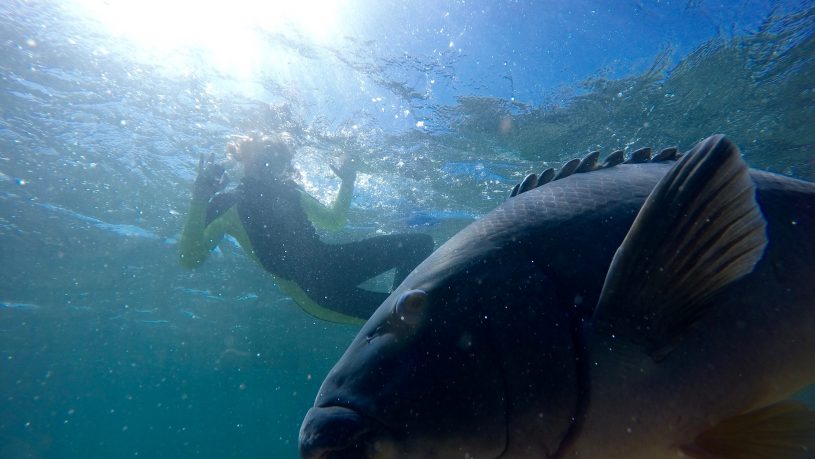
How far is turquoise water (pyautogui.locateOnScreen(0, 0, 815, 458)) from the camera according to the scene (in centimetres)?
805

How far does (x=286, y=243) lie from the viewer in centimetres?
720

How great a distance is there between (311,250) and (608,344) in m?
6.24

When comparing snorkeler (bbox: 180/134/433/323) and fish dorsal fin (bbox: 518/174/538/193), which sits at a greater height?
fish dorsal fin (bbox: 518/174/538/193)

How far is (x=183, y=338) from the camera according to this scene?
32312mm

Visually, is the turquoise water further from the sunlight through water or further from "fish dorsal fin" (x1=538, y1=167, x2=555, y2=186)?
"fish dorsal fin" (x1=538, y1=167, x2=555, y2=186)

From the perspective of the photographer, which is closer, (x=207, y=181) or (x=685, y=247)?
(x=685, y=247)

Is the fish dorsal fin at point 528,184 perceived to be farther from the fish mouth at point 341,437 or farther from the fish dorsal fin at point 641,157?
the fish mouth at point 341,437

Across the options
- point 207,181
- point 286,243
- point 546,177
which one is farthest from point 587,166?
point 207,181

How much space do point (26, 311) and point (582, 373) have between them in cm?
3365

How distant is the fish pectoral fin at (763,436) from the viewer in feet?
4.23

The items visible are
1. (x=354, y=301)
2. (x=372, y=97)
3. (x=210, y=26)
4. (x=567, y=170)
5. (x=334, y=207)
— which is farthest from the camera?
(x=372, y=97)

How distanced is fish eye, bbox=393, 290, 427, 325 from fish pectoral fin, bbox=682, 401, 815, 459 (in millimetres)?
964

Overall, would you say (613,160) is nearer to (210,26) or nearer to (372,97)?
(372,97)

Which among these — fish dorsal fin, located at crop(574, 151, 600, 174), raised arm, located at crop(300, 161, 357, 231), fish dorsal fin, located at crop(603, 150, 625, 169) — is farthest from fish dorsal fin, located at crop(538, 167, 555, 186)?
raised arm, located at crop(300, 161, 357, 231)
